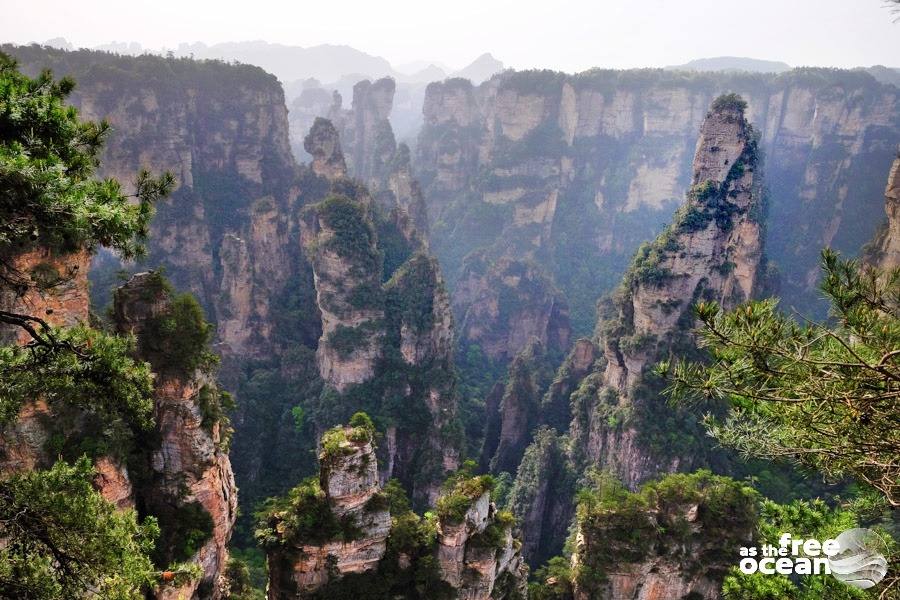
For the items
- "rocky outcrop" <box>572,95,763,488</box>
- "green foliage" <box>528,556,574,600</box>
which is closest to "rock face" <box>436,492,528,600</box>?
"green foliage" <box>528,556,574,600</box>

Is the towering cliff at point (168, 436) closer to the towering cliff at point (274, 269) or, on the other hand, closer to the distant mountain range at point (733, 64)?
the towering cliff at point (274, 269)

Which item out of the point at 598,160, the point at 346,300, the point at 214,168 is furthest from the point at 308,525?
the point at 598,160

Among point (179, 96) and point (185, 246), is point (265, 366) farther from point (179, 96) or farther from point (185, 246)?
point (179, 96)

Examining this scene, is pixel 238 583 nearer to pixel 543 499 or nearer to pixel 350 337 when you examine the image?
pixel 350 337

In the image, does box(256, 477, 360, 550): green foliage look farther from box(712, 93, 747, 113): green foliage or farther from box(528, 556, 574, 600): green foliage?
box(712, 93, 747, 113): green foliage

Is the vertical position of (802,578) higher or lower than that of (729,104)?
lower

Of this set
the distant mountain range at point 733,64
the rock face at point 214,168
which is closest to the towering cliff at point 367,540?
the rock face at point 214,168
